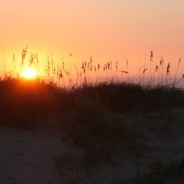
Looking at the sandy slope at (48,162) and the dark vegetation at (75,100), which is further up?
the dark vegetation at (75,100)

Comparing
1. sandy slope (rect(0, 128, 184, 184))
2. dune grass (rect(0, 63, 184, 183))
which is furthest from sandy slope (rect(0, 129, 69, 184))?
dune grass (rect(0, 63, 184, 183))

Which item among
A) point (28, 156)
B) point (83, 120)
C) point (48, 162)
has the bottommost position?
point (48, 162)

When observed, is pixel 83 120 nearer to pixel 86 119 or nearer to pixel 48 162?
pixel 86 119

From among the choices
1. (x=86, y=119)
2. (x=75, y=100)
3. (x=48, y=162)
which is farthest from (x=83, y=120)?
(x=48, y=162)

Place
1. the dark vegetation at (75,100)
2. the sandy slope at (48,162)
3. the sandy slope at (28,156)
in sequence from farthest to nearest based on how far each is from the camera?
1. the dark vegetation at (75,100)
2. the sandy slope at (48,162)
3. the sandy slope at (28,156)

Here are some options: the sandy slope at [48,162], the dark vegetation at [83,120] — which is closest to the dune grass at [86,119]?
the dark vegetation at [83,120]

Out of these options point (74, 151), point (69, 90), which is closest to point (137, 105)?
point (69, 90)

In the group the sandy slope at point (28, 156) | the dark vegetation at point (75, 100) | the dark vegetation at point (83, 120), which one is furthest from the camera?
the dark vegetation at point (75, 100)

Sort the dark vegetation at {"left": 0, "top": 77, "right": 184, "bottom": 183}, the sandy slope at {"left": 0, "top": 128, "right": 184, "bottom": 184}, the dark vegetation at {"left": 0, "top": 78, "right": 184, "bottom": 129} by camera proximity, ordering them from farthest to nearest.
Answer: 1. the dark vegetation at {"left": 0, "top": 78, "right": 184, "bottom": 129}
2. the dark vegetation at {"left": 0, "top": 77, "right": 184, "bottom": 183}
3. the sandy slope at {"left": 0, "top": 128, "right": 184, "bottom": 184}

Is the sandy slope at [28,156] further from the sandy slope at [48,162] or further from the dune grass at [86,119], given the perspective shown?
the dune grass at [86,119]

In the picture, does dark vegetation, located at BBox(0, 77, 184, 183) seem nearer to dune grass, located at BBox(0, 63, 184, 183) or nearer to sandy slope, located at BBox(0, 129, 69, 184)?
dune grass, located at BBox(0, 63, 184, 183)

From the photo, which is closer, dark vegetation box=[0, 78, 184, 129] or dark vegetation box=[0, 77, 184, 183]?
dark vegetation box=[0, 77, 184, 183]

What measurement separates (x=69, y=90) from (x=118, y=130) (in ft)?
6.61

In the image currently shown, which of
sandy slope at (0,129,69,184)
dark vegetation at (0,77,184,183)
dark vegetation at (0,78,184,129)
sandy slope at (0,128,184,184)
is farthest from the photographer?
dark vegetation at (0,78,184,129)
